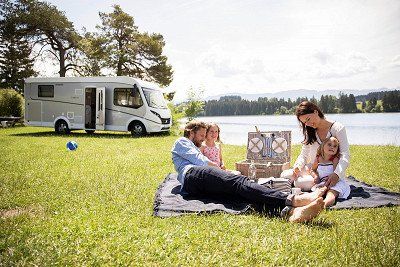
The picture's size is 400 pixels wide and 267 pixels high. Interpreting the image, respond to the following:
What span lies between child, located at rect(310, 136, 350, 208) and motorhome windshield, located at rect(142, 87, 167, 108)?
38.4 ft

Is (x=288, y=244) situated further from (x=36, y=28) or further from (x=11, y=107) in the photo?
(x=36, y=28)

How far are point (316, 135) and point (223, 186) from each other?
75.0 inches

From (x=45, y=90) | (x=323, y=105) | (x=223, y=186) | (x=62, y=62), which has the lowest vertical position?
(x=223, y=186)

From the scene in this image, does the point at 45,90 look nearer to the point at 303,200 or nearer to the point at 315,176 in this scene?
the point at 315,176

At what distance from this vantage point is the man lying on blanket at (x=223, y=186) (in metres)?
3.41

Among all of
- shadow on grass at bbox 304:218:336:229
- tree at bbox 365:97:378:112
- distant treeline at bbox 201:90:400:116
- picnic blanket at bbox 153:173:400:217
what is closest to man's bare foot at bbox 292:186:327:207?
shadow on grass at bbox 304:218:336:229

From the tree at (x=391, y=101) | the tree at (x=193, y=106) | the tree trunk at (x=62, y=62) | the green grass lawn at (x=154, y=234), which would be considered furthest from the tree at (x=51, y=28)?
the tree at (x=391, y=101)

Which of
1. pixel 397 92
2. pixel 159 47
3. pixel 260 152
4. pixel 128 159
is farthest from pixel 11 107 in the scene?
pixel 397 92

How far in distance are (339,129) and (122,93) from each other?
41.1 ft

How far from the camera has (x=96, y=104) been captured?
51.2 feet

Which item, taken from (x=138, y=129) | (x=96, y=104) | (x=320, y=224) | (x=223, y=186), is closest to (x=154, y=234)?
(x=223, y=186)

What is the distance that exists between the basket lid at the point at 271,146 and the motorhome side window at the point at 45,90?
13.3m

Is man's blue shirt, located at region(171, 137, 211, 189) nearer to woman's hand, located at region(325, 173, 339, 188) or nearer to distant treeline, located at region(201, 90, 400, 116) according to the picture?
woman's hand, located at region(325, 173, 339, 188)

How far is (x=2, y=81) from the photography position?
102 feet
